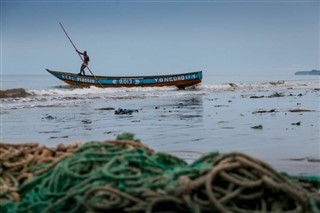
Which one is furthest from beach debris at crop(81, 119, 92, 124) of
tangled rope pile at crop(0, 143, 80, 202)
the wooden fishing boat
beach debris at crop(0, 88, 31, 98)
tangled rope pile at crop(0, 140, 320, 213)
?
the wooden fishing boat

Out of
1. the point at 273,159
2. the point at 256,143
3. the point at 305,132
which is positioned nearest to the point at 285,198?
the point at 273,159

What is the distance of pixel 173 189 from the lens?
2914 millimetres

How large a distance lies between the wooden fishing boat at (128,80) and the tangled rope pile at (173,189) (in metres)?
31.4

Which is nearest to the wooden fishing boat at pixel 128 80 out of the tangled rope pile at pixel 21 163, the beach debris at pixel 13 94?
the beach debris at pixel 13 94

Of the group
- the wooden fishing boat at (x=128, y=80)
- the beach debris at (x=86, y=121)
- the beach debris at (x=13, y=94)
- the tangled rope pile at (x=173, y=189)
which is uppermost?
the wooden fishing boat at (x=128, y=80)

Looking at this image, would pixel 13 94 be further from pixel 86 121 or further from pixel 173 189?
pixel 173 189

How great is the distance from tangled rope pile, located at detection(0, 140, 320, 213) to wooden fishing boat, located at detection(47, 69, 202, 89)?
3142 cm

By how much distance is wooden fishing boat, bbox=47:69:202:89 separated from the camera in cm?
3460

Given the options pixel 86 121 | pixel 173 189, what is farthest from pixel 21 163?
pixel 86 121

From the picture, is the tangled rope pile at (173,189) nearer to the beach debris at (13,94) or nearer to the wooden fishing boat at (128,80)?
the beach debris at (13,94)

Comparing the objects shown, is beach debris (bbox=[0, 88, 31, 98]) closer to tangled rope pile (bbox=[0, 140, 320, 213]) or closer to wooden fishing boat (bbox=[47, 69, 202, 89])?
wooden fishing boat (bbox=[47, 69, 202, 89])

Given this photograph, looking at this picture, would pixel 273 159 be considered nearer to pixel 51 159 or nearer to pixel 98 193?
pixel 51 159

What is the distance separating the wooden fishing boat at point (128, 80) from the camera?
114ft

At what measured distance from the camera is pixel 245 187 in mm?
2980
